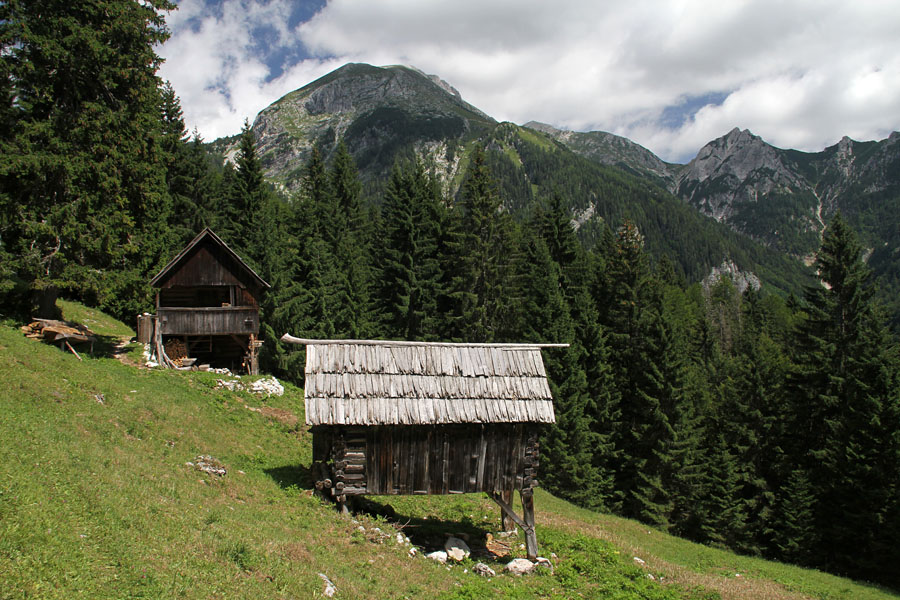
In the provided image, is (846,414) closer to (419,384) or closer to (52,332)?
(419,384)

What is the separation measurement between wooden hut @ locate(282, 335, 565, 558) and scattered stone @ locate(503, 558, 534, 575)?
2.31 ft

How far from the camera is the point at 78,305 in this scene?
3256 cm

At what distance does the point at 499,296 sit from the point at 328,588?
91.9 ft

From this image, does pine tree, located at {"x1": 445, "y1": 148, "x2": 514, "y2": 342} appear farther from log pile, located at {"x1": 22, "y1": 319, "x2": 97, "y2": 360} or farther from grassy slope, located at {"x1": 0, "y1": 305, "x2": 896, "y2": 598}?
log pile, located at {"x1": 22, "y1": 319, "x2": 97, "y2": 360}

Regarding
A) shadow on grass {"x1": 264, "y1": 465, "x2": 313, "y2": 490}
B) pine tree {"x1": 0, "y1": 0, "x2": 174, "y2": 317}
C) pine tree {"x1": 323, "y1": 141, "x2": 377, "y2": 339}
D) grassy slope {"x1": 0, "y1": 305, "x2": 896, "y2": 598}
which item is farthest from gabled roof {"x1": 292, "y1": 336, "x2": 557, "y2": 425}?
pine tree {"x1": 323, "y1": 141, "x2": 377, "y2": 339}

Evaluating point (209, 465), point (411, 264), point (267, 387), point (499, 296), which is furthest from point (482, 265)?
point (209, 465)

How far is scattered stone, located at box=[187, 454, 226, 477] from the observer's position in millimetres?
14242

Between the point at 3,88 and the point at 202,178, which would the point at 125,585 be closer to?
the point at 3,88

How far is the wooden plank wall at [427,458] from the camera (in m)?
14.1

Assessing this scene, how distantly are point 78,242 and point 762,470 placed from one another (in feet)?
136

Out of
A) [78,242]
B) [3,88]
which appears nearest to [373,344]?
[78,242]

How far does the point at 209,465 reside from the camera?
14695 mm

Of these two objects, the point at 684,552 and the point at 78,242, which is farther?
the point at 684,552

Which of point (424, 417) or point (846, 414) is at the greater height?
point (424, 417)
